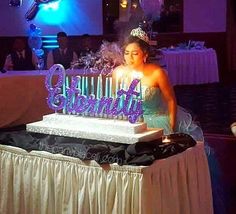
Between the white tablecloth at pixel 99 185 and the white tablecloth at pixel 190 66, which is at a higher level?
the white tablecloth at pixel 190 66

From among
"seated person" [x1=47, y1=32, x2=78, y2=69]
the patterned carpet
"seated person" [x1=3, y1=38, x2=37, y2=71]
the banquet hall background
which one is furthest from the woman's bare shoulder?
the banquet hall background

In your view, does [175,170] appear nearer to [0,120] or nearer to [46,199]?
[46,199]

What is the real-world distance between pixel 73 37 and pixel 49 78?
8768 mm

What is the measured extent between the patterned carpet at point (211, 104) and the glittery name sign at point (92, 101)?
3.60 m

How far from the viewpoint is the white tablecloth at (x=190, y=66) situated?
36.2 ft

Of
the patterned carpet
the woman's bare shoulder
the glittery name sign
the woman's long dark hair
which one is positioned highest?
the woman's long dark hair

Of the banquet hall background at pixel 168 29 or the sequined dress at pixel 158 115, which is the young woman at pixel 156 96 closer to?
the sequined dress at pixel 158 115

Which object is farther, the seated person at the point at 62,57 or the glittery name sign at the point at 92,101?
the seated person at the point at 62,57

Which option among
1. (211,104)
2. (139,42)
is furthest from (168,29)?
(139,42)

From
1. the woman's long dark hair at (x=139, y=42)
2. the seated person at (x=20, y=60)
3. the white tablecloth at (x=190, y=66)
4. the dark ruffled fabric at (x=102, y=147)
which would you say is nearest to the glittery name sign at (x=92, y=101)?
the dark ruffled fabric at (x=102, y=147)

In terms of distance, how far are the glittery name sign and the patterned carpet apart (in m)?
3.60

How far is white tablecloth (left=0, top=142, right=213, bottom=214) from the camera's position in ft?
9.30

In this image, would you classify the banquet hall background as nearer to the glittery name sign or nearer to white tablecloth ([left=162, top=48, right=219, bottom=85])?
white tablecloth ([left=162, top=48, right=219, bottom=85])

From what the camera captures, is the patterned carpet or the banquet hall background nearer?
the patterned carpet
